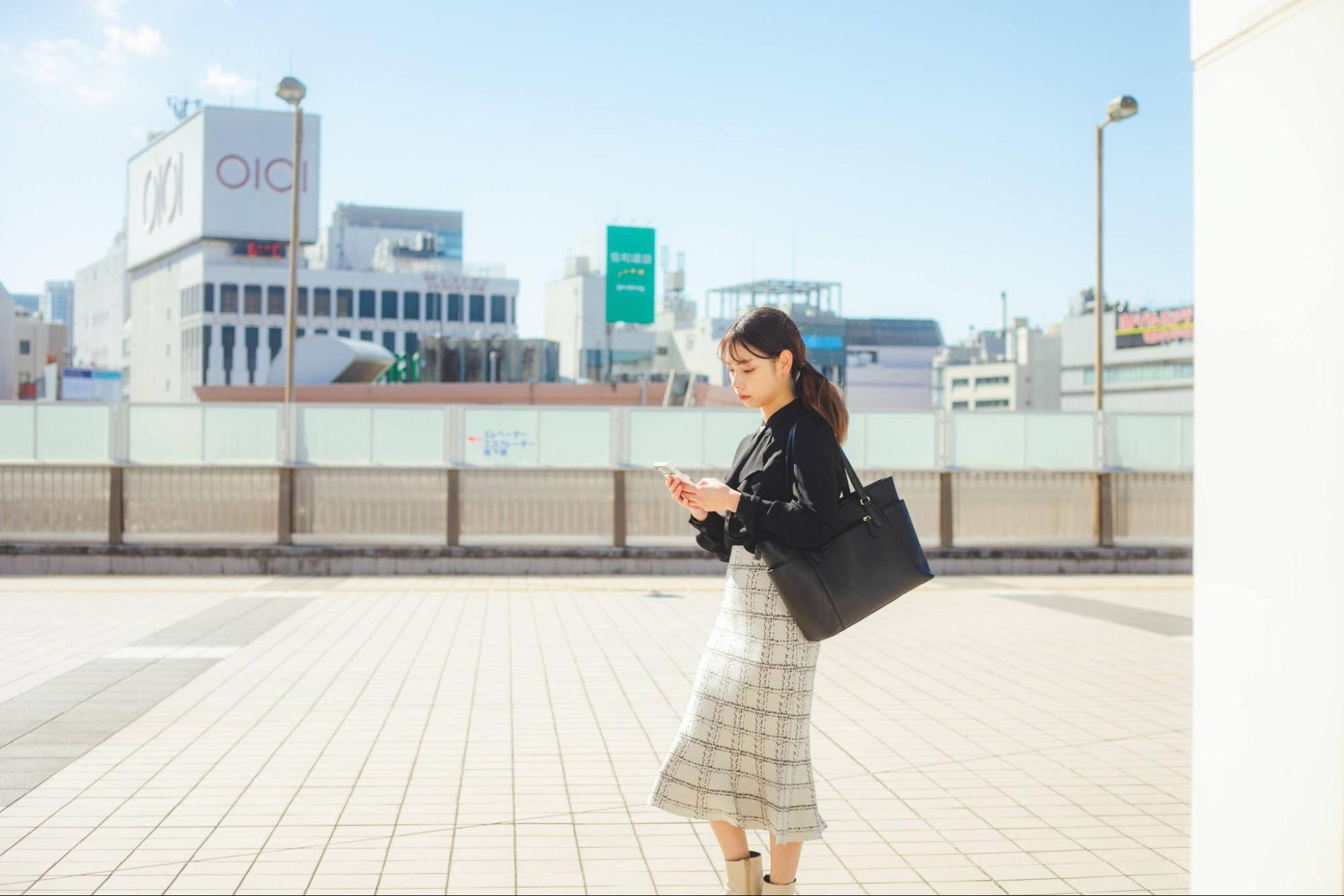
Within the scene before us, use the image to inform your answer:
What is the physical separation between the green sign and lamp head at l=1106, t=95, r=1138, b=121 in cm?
5520

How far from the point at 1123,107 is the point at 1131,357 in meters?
121

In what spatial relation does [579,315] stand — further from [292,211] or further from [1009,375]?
[292,211]

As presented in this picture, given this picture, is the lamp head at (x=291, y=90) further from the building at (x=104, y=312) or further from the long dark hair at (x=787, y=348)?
the building at (x=104, y=312)

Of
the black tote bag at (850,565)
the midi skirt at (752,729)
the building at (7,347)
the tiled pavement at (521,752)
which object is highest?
the building at (7,347)

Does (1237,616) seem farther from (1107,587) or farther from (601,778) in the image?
(1107,587)

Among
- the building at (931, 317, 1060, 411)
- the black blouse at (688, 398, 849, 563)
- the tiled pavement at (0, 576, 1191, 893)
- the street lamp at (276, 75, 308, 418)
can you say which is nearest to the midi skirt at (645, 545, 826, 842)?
the black blouse at (688, 398, 849, 563)

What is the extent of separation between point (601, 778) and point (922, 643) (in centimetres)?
489

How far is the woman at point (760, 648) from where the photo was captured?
11.7 feet

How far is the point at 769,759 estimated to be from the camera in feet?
12.0

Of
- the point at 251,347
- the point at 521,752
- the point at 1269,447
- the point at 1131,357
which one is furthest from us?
the point at 1131,357

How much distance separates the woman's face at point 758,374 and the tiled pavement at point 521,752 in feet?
5.75

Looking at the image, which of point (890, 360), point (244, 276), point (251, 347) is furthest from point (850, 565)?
point (890, 360)

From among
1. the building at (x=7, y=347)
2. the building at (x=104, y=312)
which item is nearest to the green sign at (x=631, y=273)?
the building at (x=7, y=347)

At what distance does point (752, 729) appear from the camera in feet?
12.0
